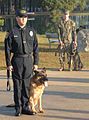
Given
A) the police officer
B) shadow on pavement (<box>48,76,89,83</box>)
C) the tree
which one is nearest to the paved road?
shadow on pavement (<box>48,76,89,83</box>)

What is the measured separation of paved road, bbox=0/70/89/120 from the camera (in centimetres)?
953

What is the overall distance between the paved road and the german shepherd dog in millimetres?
250

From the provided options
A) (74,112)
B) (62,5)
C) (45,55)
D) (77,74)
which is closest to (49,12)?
(62,5)

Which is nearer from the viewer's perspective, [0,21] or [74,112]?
[74,112]

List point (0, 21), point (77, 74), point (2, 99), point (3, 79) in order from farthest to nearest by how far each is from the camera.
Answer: point (0, 21) → point (77, 74) → point (3, 79) → point (2, 99)

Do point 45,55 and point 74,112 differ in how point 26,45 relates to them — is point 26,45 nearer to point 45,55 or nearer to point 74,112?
point 74,112

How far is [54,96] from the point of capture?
11719 mm

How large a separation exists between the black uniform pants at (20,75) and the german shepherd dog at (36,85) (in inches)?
4.5

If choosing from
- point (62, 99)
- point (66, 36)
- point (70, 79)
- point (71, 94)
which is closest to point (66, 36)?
point (66, 36)

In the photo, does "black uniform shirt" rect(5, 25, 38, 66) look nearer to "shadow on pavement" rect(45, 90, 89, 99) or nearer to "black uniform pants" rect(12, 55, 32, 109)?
"black uniform pants" rect(12, 55, 32, 109)

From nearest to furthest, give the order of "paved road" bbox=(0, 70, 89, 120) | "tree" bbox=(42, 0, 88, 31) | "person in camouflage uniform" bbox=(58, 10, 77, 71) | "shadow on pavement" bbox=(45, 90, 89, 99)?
"paved road" bbox=(0, 70, 89, 120) → "shadow on pavement" bbox=(45, 90, 89, 99) → "person in camouflage uniform" bbox=(58, 10, 77, 71) → "tree" bbox=(42, 0, 88, 31)

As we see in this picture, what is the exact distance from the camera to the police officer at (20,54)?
Result: 30.5 ft

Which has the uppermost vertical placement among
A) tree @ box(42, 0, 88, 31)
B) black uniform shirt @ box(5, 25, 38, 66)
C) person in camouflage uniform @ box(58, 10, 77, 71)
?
black uniform shirt @ box(5, 25, 38, 66)

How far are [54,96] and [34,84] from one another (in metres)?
2.39
